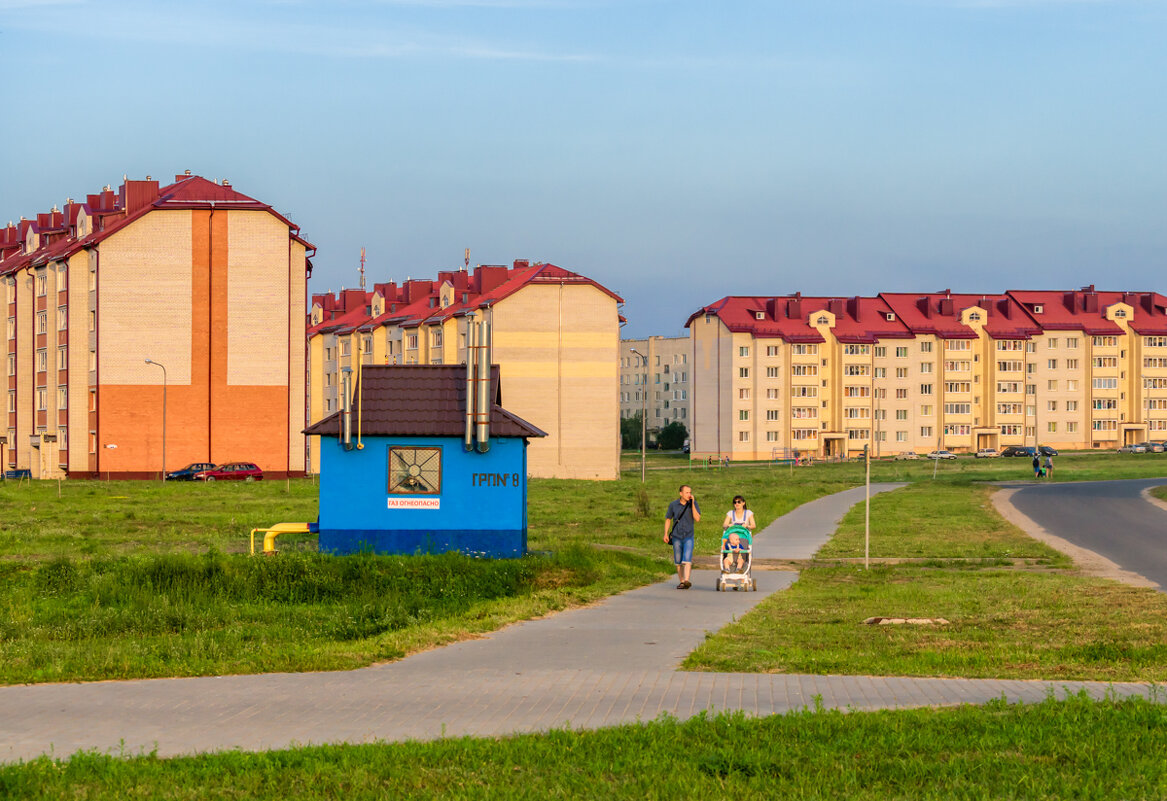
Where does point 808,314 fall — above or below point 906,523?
above

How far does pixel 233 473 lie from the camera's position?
65625 mm

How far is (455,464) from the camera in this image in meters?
19.8

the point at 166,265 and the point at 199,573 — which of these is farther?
the point at 166,265

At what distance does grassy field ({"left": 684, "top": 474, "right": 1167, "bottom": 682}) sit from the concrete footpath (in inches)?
24.2

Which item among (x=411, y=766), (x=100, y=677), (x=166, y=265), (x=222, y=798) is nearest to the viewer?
(x=222, y=798)

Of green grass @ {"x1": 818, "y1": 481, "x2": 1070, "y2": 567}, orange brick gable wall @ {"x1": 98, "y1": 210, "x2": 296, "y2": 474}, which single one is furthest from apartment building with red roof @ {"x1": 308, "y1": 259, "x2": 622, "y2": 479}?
green grass @ {"x1": 818, "y1": 481, "x2": 1070, "y2": 567}

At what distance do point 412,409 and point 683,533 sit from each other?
4464 mm

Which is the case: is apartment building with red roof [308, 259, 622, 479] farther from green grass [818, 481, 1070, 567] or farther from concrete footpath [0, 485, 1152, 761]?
concrete footpath [0, 485, 1152, 761]

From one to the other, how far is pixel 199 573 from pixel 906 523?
2341 centimetres

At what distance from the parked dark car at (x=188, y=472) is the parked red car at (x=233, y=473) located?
407mm

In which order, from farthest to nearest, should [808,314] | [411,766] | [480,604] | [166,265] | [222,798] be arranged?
[808,314], [166,265], [480,604], [411,766], [222,798]

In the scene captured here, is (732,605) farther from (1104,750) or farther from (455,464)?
(1104,750)

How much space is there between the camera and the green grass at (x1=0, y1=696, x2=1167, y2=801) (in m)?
6.85

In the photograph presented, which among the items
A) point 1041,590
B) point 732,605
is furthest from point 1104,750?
point 1041,590
